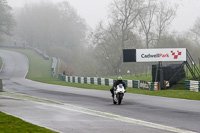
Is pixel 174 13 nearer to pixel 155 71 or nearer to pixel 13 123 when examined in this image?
pixel 155 71

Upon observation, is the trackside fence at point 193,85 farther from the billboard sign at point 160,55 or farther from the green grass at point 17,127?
the green grass at point 17,127

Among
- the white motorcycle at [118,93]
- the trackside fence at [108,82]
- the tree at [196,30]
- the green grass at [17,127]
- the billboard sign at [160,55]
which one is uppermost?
the tree at [196,30]

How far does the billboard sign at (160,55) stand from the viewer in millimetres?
34156

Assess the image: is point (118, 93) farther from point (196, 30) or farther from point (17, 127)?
point (196, 30)

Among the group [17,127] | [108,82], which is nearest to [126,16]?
[108,82]

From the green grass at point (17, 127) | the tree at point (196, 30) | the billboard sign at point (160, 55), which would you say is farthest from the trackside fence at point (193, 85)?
the tree at point (196, 30)

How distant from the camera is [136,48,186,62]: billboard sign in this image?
1345 inches

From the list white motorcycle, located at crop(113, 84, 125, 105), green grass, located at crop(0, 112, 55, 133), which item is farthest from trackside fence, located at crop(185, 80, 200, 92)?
green grass, located at crop(0, 112, 55, 133)

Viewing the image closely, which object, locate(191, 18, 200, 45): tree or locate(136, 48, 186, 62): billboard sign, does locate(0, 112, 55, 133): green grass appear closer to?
locate(136, 48, 186, 62): billboard sign

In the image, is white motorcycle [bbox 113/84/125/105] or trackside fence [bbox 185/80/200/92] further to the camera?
trackside fence [bbox 185/80/200/92]

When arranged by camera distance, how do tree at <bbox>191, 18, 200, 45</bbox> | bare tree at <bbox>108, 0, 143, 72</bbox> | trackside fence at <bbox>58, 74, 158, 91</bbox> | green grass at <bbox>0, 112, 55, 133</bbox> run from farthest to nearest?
1. tree at <bbox>191, 18, 200, 45</bbox>
2. bare tree at <bbox>108, 0, 143, 72</bbox>
3. trackside fence at <bbox>58, 74, 158, 91</bbox>
4. green grass at <bbox>0, 112, 55, 133</bbox>

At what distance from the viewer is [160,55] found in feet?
112

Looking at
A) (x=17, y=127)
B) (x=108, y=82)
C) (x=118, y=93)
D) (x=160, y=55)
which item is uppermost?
(x=160, y=55)

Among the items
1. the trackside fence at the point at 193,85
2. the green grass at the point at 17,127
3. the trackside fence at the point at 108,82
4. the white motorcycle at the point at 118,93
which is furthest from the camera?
the trackside fence at the point at 108,82
